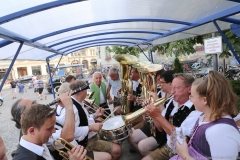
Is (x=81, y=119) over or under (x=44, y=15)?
under

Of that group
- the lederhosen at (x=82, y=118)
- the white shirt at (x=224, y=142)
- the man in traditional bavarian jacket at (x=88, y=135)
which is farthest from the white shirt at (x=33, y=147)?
the white shirt at (x=224, y=142)

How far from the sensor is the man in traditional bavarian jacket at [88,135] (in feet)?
7.29

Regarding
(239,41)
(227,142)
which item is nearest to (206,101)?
(227,142)

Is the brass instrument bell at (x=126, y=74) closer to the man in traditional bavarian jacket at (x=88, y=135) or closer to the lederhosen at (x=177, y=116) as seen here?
the man in traditional bavarian jacket at (x=88, y=135)

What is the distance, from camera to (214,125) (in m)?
1.22

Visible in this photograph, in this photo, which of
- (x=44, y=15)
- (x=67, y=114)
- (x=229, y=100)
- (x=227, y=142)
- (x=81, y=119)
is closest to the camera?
(x=227, y=142)

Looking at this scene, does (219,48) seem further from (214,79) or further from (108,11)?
(214,79)

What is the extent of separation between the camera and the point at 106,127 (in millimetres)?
2469

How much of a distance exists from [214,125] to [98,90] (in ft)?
10.3

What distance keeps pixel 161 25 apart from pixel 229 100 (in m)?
3.04

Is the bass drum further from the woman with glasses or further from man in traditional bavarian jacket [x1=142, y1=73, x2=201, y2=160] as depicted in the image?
the woman with glasses

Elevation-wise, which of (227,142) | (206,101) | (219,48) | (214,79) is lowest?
(227,142)

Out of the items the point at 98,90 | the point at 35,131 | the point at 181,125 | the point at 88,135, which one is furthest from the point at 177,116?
the point at 98,90

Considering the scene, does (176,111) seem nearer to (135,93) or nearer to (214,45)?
(135,93)
